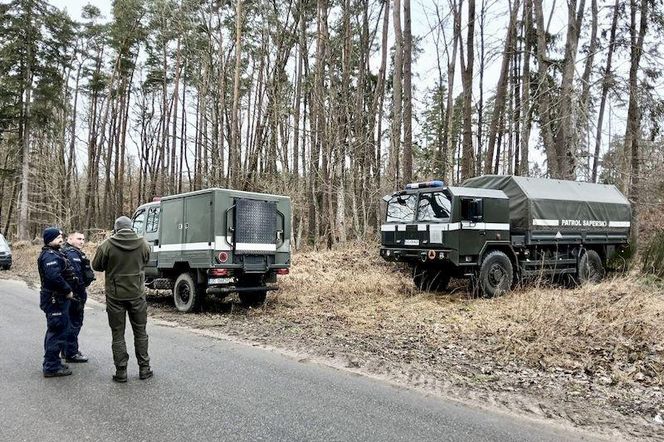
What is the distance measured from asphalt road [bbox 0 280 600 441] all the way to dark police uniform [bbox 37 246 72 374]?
0.27 meters

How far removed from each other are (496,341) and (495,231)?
4979 mm

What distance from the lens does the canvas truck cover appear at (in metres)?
12.2

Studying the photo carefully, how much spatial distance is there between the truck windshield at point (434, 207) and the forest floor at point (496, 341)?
1.88 meters

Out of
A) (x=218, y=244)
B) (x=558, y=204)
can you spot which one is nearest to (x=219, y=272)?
(x=218, y=244)

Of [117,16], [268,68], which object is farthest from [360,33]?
[117,16]

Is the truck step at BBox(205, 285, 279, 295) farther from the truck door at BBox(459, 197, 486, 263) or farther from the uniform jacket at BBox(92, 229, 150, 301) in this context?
Result: the truck door at BBox(459, 197, 486, 263)

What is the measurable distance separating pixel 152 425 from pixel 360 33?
22993mm

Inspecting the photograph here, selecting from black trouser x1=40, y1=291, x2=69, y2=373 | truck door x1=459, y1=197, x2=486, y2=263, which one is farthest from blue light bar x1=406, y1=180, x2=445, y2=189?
black trouser x1=40, y1=291, x2=69, y2=373

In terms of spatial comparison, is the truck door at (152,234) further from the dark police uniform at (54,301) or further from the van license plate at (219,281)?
the dark police uniform at (54,301)

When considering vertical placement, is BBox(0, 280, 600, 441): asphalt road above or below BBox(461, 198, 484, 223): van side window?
below

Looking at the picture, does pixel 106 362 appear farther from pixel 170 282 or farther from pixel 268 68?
pixel 268 68

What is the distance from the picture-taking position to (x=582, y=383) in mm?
5480

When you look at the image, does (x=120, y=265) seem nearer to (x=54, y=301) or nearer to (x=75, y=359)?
(x=54, y=301)

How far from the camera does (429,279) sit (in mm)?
12516
